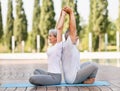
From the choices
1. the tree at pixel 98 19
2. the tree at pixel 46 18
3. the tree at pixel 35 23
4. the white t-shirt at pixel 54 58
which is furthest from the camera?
the tree at pixel 35 23

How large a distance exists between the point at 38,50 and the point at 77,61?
25525 mm

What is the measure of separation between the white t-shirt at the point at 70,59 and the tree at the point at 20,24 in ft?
87.9

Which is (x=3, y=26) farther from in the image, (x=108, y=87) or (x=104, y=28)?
(x=108, y=87)

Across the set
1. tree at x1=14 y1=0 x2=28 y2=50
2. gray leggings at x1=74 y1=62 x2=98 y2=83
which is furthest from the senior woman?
tree at x1=14 y1=0 x2=28 y2=50

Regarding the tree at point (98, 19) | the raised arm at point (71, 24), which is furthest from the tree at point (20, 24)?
the raised arm at point (71, 24)

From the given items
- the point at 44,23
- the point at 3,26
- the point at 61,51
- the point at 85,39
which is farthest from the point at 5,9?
the point at 61,51

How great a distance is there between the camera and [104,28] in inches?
1251

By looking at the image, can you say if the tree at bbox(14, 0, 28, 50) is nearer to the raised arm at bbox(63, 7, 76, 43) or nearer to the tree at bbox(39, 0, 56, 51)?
the tree at bbox(39, 0, 56, 51)

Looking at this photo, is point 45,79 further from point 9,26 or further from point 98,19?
point 9,26

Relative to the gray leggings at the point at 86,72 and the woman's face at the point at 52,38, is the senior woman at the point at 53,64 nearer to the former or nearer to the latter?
the woman's face at the point at 52,38

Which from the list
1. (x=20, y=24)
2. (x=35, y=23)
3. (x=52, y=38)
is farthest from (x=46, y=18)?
(x=52, y=38)

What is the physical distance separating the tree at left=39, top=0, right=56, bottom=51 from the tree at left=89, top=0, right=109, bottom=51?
3.29 m

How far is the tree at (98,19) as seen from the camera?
104 ft

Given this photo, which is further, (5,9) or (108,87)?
(5,9)
